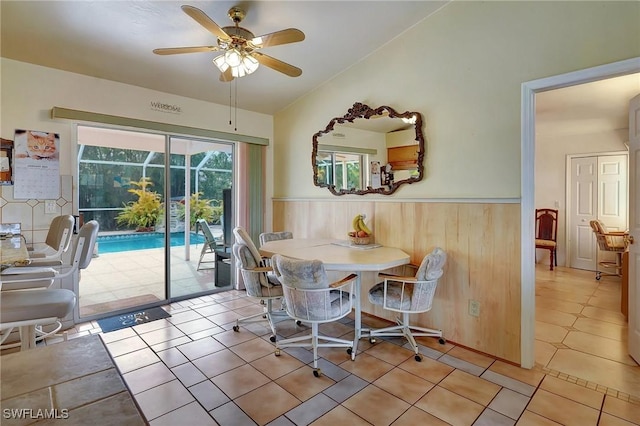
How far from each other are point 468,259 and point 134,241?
3.75 metres

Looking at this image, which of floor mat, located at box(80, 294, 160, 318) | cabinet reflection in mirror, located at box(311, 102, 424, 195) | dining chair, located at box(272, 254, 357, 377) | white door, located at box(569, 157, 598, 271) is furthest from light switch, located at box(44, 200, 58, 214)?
white door, located at box(569, 157, 598, 271)

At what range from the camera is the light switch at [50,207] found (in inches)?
123

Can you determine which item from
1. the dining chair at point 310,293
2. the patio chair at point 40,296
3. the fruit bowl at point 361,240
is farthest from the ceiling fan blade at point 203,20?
the fruit bowl at point 361,240

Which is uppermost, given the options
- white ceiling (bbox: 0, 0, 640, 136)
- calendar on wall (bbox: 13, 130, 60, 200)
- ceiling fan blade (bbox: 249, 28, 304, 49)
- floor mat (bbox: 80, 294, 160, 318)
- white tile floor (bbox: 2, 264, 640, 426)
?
white ceiling (bbox: 0, 0, 640, 136)

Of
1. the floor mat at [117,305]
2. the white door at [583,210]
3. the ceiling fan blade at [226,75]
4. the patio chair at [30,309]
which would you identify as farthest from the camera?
the white door at [583,210]

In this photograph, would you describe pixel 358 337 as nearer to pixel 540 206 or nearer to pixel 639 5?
pixel 639 5

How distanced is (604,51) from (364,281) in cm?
276

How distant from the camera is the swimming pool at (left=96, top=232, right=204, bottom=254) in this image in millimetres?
3854

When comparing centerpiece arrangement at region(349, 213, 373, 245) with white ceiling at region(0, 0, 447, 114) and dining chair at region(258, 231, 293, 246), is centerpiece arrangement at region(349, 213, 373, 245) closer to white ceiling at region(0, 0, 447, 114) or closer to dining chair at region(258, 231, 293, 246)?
dining chair at region(258, 231, 293, 246)

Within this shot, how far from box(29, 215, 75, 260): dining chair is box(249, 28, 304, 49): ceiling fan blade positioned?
2.14 meters

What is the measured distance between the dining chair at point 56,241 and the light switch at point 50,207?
0.19 metres

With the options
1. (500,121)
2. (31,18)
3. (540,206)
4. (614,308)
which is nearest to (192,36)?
(31,18)

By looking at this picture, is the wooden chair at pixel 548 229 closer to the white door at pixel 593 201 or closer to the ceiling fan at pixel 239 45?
the white door at pixel 593 201

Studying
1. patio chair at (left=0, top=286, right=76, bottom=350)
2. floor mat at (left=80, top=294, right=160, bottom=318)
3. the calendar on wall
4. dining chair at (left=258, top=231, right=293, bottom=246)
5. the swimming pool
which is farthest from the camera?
dining chair at (left=258, top=231, right=293, bottom=246)
